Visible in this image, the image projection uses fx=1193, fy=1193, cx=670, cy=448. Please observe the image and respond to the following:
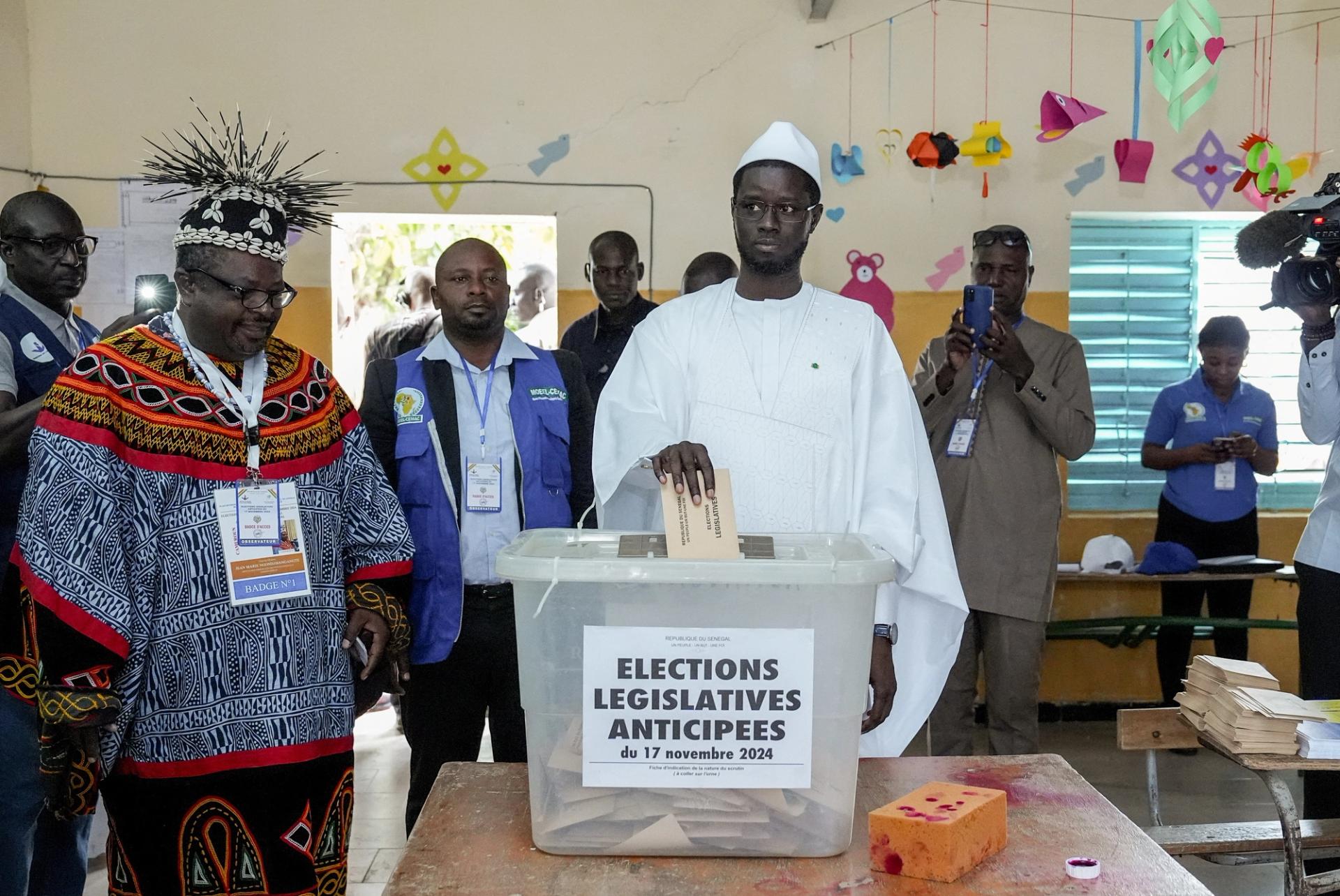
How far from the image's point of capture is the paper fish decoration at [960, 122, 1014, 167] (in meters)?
5.58

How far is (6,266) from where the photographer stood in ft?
9.59

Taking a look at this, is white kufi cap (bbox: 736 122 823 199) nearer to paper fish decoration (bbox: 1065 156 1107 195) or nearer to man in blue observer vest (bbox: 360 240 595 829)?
man in blue observer vest (bbox: 360 240 595 829)

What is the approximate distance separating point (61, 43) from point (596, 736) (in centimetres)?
551

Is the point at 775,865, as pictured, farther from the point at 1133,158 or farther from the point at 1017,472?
the point at 1133,158

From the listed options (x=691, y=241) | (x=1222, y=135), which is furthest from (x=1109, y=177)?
(x=691, y=241)

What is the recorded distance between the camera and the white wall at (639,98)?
5676 millimetres

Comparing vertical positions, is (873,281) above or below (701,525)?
above

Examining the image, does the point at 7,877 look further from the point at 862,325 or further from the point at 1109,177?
the point at 1109,177

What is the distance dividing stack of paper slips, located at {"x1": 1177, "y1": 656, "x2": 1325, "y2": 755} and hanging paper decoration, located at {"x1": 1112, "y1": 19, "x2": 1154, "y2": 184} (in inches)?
134

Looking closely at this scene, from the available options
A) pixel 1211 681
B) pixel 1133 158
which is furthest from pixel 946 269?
pixel 1211 681

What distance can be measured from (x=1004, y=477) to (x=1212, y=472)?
196 centimetres

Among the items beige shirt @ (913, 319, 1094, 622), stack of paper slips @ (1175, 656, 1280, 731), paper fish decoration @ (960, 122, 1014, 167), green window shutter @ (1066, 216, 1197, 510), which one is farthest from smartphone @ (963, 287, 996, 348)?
green window shutter @ (1066, 216, 1197, 510)

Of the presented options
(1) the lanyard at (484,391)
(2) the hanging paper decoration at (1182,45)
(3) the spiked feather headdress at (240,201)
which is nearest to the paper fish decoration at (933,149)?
(2) the hanging paper decoration at (1182,45)

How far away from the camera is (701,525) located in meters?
1.58
